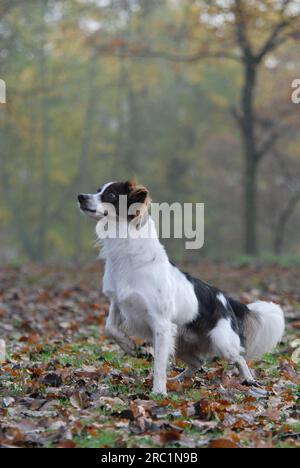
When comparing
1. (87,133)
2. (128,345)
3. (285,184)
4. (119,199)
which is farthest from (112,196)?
(285,184)

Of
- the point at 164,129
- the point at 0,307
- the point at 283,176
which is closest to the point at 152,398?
the point at 0,307

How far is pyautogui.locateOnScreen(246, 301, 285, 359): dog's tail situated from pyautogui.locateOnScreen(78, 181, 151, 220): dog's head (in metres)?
1.86

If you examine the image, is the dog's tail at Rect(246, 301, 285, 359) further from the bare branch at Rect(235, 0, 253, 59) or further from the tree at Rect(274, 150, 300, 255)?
the tree at Rect(274, 150, 300, 255)

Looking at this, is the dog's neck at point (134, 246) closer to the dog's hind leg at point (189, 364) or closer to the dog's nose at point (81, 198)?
the dog's nose at point (81, 198)

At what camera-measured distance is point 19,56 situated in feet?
105

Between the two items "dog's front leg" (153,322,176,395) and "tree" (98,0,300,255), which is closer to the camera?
"dog's front leg" (153,322,176,395)

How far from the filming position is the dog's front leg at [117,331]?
22.7 ft

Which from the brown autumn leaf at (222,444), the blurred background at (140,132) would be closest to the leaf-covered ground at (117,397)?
the brown autumn leaf at (222,444)

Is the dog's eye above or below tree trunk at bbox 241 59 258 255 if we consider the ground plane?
below

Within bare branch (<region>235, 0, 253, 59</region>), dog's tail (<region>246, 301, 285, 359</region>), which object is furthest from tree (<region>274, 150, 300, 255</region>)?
dog's tail (<region>246, 301, 285, 359</region>)

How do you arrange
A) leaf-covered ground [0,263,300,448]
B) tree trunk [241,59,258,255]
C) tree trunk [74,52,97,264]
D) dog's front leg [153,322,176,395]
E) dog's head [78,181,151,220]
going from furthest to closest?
tree trunk [74,52,97,264], tree trunk [241,59,258,255], dog's head [78,181,151,220], dog's front leg [153,322,176,395], leaf-covered ground [0,263,300,448]

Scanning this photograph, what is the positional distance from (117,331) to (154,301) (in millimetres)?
515

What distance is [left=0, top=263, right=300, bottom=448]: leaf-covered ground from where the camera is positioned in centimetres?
512
